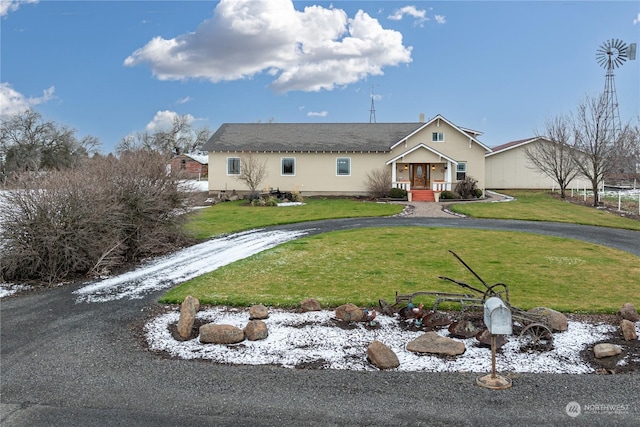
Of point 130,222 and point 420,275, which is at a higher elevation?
point 130,222

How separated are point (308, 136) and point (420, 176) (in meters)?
8.25

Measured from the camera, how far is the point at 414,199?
93.8ft

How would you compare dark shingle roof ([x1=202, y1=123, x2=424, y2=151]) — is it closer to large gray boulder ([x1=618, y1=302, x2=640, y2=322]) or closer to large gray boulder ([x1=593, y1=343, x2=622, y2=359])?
large gray boulder ([x1=618, y1=302, x2=640, y2=322])

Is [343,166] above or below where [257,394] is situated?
above

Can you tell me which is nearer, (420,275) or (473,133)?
(420,275)

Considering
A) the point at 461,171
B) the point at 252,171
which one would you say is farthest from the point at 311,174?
the point at 461,171

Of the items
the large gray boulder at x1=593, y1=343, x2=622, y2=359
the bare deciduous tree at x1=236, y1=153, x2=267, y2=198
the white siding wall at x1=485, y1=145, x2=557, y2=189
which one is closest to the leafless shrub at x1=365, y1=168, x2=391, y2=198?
the bare deciduous tree at x1=236, y1=153, x2=267, y2=198

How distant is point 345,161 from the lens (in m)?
29.8

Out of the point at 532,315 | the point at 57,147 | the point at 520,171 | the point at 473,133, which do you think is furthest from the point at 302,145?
the point at 57,147

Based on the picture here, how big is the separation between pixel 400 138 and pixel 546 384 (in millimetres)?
27053

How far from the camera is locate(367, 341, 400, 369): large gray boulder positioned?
5395mm

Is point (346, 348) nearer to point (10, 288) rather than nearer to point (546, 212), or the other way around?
point (10, 288)

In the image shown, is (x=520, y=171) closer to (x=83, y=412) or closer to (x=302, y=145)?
(x=302, y=145)

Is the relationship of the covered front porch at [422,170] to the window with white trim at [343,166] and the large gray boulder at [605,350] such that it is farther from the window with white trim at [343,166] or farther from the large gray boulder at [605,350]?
the large gray boulder at [605,350]
